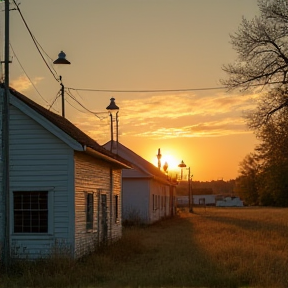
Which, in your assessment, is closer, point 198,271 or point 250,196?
point 198,271

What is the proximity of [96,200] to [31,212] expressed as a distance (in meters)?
3.90

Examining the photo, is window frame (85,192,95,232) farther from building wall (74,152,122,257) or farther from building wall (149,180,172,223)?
building wall (149,180,172,223)

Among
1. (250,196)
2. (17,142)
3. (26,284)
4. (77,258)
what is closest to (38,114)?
(17,142)

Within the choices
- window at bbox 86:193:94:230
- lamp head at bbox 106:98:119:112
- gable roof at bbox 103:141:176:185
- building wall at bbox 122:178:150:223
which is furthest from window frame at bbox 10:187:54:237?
Result: building wall at bbox 122:178:150:223

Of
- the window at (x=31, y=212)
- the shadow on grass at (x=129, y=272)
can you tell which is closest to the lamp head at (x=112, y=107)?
the shadow on grass at (x=129, y=272)

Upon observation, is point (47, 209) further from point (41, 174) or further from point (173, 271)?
point (173, 271)

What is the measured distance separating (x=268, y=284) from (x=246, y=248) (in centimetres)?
789

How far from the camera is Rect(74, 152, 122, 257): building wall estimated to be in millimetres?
Result: 18797

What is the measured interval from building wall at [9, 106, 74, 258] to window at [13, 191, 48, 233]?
137mm

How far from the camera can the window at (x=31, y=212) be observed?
59.7ft

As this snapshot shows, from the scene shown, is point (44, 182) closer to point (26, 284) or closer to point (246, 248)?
point (26, 284)

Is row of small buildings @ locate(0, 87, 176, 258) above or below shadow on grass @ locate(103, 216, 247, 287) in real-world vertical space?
above

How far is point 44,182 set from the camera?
18234 mm

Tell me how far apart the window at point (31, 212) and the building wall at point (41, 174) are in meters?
0.14
